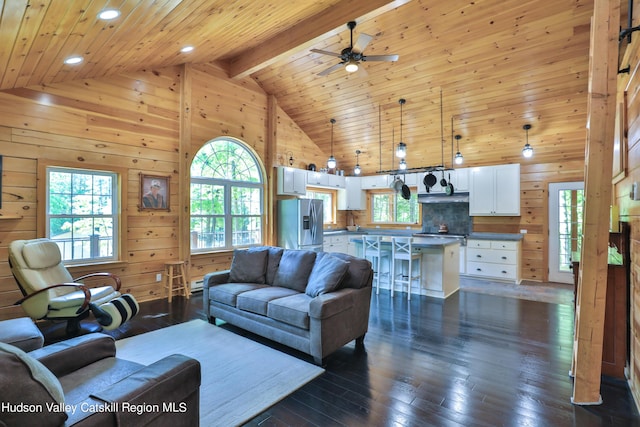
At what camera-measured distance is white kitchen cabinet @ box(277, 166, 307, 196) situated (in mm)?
6699

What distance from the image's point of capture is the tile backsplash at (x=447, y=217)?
7207mm

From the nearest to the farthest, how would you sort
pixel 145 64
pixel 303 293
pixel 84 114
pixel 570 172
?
pixel 303 293 < pixel 84 114 < pixel 145 64 < pixel 570 172

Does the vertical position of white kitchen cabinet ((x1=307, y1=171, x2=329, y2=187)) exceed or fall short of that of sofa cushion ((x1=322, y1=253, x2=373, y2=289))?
it exceeds it

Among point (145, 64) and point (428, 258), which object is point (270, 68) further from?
point (428, 258)

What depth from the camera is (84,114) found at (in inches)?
168

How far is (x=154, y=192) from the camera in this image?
4.96 metres

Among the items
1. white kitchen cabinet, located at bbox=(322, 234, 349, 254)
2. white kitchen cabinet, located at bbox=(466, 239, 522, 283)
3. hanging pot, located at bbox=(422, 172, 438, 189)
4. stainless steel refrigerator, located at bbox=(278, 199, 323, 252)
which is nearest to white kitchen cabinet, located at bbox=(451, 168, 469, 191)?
hanging pot, located at bbox=(422, 172, 438, 189)

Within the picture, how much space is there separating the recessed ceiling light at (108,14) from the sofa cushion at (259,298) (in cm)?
278

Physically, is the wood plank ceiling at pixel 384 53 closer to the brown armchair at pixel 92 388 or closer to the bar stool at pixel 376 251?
the brown armchair at pixel 92 388

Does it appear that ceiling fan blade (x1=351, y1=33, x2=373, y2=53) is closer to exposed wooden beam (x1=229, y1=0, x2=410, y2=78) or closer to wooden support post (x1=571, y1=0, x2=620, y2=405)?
exposed wooden beam (x1=229, y1=0, x2=410, y2=78)

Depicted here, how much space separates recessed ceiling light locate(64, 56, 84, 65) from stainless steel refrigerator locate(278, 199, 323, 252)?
3867 mm

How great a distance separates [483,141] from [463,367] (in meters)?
4.86

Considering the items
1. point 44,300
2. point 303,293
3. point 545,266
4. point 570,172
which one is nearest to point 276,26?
point 303,293

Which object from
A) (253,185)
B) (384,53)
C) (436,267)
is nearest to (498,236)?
(436,267)
